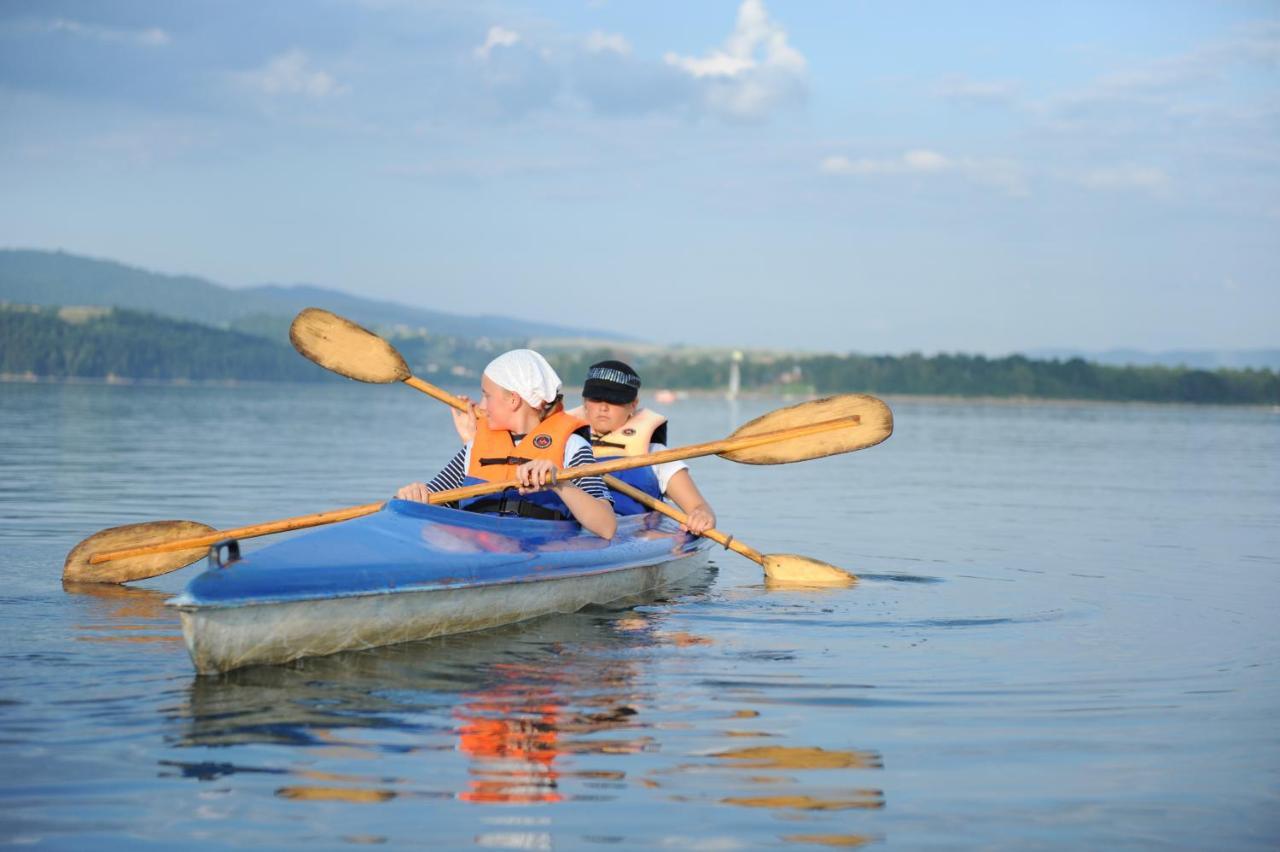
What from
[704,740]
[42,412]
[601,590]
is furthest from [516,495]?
[42,412]

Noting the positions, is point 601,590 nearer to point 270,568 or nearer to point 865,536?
point 270,568

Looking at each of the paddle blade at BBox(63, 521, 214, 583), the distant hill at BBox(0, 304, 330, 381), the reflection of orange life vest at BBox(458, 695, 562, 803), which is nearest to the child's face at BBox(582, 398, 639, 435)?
the paddle blade at BBox(63, 521, 214, 583)

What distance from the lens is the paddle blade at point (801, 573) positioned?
426 inches

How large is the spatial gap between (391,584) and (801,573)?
4.35 metres

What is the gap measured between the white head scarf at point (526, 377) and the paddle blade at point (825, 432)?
5.70 ft

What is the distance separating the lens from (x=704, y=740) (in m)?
5.84

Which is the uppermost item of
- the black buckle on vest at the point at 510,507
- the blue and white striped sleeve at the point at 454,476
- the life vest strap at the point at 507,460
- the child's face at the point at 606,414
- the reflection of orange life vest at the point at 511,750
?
the child's face at the point at 606,414

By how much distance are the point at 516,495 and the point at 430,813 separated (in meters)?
4.16

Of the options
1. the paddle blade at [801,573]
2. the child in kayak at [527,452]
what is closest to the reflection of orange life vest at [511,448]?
the child in kayak at [527,452]

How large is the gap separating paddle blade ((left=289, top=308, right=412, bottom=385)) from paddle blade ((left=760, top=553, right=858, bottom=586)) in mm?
3150

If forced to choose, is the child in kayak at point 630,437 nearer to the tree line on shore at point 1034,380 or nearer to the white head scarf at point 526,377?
the white head scarf at point 526,377

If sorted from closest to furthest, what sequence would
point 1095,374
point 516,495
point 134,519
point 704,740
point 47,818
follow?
point 47,818
point 704,740
point 516,495
point 134,519
point 1095,374

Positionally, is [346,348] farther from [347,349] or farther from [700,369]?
[700,369]

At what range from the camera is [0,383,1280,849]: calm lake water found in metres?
4.73
